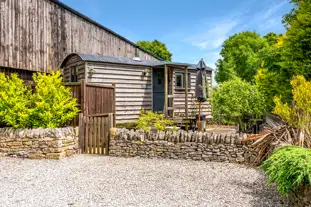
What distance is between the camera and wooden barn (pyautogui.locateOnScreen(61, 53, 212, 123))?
39.4 feet

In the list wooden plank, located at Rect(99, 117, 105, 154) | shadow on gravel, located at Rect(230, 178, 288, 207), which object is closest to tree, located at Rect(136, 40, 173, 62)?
wooden plank, located at Rect(99, 117, 105, 154)

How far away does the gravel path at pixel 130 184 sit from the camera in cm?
391

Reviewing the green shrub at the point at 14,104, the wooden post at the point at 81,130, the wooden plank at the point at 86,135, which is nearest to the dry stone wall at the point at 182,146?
the wooden plank at the point at 86,135

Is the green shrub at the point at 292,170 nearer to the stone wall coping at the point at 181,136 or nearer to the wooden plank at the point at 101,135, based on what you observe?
the stone wall coping at the point at 181,136

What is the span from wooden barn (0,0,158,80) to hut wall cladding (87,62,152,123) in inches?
154

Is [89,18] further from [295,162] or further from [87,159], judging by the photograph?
[295,162]

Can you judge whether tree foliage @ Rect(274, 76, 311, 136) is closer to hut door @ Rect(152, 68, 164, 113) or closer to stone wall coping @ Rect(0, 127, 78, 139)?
stone wall coping @ Rect(0, 127, 78, 139)

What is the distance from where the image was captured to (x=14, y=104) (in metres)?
7.46

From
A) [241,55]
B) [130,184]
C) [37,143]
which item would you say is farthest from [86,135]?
[241,55]

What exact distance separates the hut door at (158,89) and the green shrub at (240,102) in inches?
144

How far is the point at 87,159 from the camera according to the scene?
6953mm

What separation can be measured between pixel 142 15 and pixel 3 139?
12618 millimetres

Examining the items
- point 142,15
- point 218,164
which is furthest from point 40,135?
point 142,15

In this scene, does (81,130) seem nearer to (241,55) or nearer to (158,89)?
(158,89)
